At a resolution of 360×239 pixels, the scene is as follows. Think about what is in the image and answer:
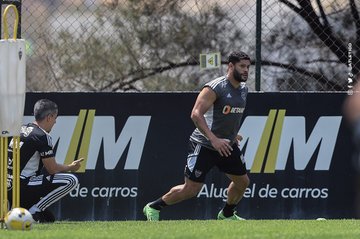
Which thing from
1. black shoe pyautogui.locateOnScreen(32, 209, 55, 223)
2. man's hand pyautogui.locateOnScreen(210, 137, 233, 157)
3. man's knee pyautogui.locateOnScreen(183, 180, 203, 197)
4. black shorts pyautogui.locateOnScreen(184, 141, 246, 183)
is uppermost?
man's hand pyautogui.locateOnScreen(210, 137, 233, 157)

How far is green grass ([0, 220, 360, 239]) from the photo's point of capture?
9750 mm

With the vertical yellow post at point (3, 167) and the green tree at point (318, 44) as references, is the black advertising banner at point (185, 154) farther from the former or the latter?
the vertical yellow post at point (3, 167)

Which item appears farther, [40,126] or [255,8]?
[255,8]

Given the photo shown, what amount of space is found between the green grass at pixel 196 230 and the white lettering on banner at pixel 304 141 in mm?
2109

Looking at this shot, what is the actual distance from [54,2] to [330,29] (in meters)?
3.80

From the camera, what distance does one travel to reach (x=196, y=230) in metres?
10.3

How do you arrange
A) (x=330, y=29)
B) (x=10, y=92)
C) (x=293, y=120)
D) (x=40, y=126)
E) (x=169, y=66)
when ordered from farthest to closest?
1. (x=169, y=66)
2. (x=330, y=29)
3. (x=293, y=120)
4. (x=40, y=126)
5. (x=10, y=92)

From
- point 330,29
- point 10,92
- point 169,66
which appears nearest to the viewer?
point 10,92

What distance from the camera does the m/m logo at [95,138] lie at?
46.0ft

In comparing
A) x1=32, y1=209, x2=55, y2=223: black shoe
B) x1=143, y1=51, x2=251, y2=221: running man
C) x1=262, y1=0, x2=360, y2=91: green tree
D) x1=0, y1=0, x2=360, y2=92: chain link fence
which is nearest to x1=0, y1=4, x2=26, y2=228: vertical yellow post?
x1=32, y1=209, x2=55, y2=223: black shoe

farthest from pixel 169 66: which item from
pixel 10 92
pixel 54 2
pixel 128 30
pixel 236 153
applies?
pixel 10 92

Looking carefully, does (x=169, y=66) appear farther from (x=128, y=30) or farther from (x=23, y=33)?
(x=23, y=33)

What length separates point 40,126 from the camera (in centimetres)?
1249

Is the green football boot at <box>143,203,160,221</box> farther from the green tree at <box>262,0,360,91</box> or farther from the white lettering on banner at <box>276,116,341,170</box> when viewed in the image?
the green tree at <box>262,0,360,91</box>
